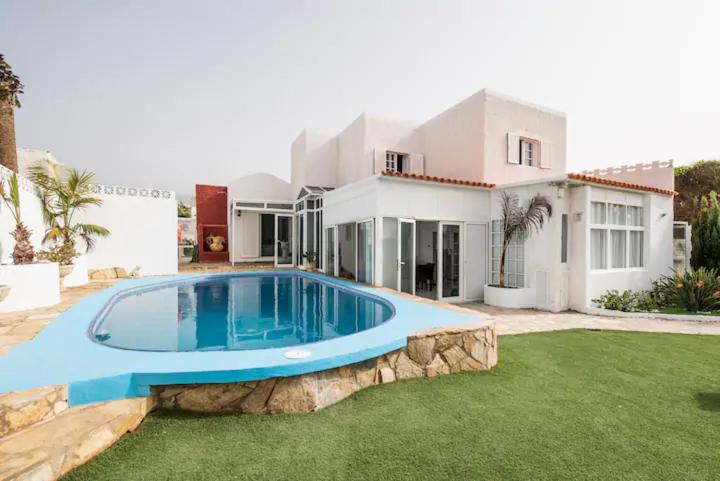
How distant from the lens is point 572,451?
3262 millimetres

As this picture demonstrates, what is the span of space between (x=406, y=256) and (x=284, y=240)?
10159 millimetres

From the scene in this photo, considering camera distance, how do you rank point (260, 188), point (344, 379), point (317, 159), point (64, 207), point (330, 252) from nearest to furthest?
point (344, 379) → point (64, 207) → point (330, 252) → point (317, 159) → point (260, 188)

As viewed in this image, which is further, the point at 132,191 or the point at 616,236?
the point at 132,191

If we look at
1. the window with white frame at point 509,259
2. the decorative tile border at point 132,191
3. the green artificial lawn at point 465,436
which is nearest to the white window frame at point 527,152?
the window with white frame at point 509,259

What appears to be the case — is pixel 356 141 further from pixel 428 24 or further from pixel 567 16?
pixel 567 16

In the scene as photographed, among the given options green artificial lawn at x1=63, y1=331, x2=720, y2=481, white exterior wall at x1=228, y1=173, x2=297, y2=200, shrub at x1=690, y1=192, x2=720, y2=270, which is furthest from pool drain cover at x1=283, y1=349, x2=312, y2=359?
white exterior wall at x1=228, y1=173, x2=297, y2=200

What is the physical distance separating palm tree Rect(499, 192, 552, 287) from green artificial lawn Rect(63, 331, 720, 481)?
5722mm

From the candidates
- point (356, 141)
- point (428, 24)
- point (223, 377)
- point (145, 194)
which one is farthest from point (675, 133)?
point (145, 194)

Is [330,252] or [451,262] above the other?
[330,252]

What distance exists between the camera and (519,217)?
10.6 meters

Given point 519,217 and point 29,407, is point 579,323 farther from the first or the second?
point 29,407

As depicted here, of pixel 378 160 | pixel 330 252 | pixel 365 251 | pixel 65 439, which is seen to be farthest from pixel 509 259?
pixel 65 439

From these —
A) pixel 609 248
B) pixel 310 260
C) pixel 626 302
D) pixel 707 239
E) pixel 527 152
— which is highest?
pixel 527 152

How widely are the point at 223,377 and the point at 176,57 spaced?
541 inches
